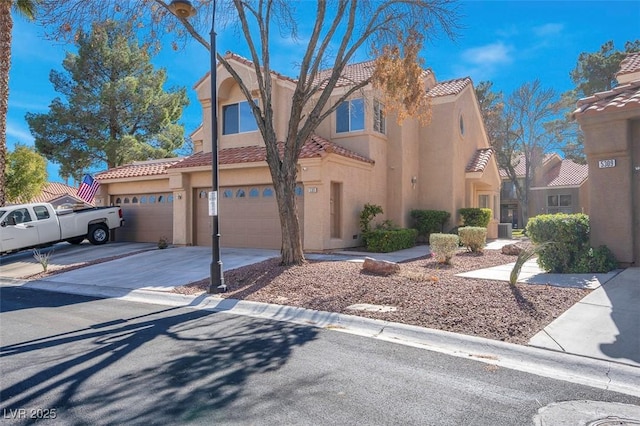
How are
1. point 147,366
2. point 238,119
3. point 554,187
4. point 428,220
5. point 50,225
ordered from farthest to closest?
1. point 554,187
2. point 238,119
3. point 428,220
4. point 50,225
5. point 147,366

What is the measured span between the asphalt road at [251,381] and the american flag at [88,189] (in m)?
15.0

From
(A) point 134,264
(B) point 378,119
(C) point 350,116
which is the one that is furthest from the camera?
(B) point 378,119

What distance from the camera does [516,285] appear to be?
772cm

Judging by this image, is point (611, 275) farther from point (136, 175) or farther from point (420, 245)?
point (136, 175)

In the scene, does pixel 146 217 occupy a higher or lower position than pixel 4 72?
lower

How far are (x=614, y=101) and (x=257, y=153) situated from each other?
11.0m

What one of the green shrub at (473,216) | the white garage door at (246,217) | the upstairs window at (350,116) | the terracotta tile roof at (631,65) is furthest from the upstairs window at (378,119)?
the terracotta tile roof at (631,65)

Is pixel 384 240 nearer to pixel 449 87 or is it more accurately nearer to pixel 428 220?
pixel 428 220

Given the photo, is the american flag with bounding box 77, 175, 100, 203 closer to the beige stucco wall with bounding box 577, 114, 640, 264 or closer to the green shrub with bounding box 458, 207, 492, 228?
the green shrub with bounding box 458, 207, 492, 228

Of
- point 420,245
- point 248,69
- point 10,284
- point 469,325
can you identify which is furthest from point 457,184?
point 10,284

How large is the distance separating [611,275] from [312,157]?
28.6 ft

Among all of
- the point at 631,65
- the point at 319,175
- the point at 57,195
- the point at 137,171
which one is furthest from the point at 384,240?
the point at 57,195

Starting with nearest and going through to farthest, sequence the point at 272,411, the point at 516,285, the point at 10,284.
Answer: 1. the point at 272,411
2. the point at 516,285
3. the point at 10,284

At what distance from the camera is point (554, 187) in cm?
3572
